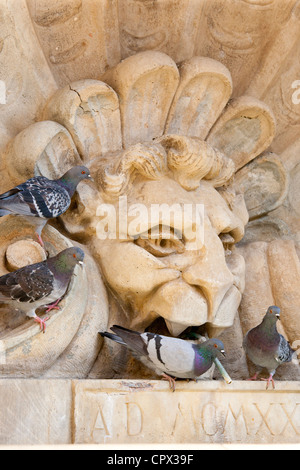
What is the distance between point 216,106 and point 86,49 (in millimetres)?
487

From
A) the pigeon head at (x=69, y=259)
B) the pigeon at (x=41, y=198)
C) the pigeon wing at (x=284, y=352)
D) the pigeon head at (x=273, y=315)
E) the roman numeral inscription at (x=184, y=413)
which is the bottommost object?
the roman numeral inscription at (x=184, y=413)

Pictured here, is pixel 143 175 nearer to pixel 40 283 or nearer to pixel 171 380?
pixel 40 283

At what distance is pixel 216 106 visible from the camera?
94.0 inches

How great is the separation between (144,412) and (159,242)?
1.77ft

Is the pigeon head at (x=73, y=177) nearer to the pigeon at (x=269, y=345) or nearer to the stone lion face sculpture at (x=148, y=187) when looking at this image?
the stone lion face sculpture at (x=148, y=187)

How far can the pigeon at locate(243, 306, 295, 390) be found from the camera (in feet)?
6.75

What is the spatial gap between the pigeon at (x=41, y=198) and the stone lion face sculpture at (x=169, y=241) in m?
0.13

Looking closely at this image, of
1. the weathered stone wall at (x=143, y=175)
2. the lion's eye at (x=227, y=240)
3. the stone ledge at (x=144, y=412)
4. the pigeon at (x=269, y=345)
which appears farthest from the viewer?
the lion's eye at (x=227, y=240)

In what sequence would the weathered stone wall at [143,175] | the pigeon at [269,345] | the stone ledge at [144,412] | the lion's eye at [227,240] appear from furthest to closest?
the lion's eye at [227,240], the pigeon at [269,345], the weathered stone wall at [143,175], the stone ledge at [144,412]

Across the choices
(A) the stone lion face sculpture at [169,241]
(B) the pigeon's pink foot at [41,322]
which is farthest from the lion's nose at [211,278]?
(B) the pigeon's pink foot at [41,322]

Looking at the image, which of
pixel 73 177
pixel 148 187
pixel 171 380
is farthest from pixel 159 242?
pixel 171 380

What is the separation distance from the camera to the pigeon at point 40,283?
1.86 metres
